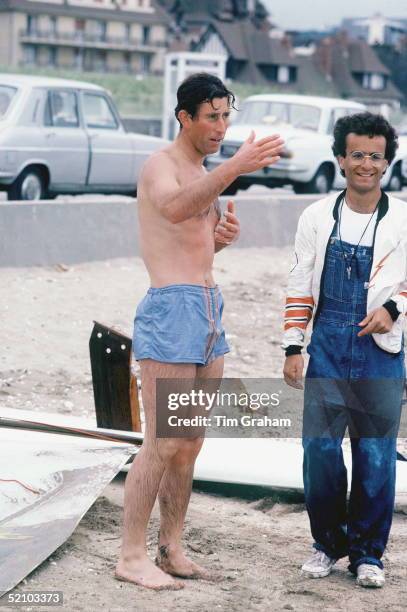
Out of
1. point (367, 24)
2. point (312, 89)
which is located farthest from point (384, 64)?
point (367, 24)

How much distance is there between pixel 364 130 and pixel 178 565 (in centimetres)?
175

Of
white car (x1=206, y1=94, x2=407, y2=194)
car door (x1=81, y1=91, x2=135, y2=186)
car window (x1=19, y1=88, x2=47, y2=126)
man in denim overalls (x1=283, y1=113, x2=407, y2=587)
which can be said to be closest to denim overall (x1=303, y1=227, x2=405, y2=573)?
man in denim overalls (x1=283, y1=113, x2=407, y2=587)

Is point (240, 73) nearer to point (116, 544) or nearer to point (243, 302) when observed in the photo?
point (243, 302)

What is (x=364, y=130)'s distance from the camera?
4441mm

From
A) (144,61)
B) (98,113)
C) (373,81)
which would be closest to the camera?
(98,113)

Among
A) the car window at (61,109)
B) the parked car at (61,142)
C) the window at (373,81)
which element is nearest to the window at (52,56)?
the window at (373,81)

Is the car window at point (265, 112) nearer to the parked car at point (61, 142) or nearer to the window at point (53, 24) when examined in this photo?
the parked car at point (61, 142)

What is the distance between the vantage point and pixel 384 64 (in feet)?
345

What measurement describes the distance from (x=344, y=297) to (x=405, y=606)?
1.13 meters

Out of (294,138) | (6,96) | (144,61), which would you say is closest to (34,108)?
(6,96)

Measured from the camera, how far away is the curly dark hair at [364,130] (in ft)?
14.6

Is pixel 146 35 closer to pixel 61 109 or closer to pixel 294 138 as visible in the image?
pixel 294 138

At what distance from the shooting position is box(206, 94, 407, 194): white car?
18828mm

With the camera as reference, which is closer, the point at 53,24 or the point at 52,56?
the point at 53,24
